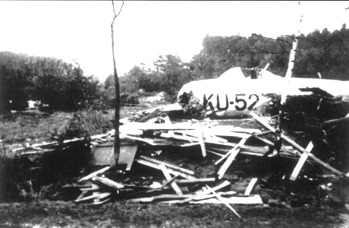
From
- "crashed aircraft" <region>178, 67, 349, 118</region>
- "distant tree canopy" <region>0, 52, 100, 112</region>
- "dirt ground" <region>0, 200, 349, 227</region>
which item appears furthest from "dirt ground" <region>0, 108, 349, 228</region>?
"distant tree canopy" <region>0, 52, 100, 112</region>

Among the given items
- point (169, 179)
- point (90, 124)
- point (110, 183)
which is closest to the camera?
point (110, 183)

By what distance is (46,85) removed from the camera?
64.6 ft

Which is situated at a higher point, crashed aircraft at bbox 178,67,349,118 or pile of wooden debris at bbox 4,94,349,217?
crashed aircraft at bbox 178,67,349,118

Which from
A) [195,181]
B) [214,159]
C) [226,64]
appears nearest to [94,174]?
[195,181]

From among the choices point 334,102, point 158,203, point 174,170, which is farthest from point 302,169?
point 158,203

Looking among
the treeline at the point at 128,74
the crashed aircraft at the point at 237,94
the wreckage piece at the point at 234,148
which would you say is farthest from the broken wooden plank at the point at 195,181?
the crashed aircraft at the point at 237,94

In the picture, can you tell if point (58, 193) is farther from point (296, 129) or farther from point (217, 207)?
point (296, 129)

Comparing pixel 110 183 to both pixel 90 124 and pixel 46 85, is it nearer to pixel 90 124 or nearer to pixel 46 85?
pixel 90 124

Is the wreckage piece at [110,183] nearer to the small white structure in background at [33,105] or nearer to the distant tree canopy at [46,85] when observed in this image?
the distant tree canopy at [46,85]

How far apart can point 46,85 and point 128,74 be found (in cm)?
1965

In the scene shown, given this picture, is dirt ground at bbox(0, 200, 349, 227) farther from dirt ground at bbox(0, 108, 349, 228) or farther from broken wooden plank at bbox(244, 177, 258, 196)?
broken wooden plank at bbox(244, 177, 258, 196)

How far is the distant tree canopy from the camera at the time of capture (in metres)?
18.8

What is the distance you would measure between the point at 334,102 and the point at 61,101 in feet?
53.0

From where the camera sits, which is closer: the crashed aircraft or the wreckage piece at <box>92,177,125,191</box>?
the wreckage piece at <box>92,177,125,191</box>
